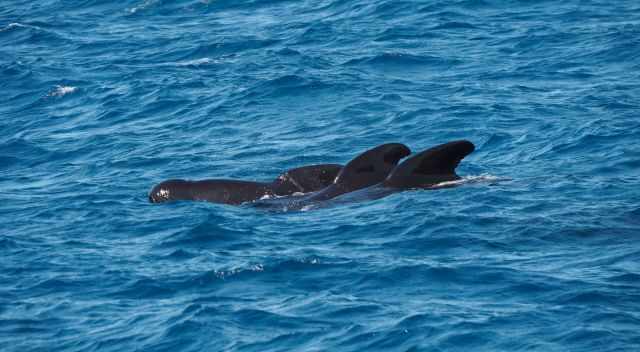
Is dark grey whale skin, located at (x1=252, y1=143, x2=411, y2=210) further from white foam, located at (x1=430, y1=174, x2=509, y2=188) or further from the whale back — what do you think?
white foam, located at (x1=430, y1=174, x2=509, y2=188)

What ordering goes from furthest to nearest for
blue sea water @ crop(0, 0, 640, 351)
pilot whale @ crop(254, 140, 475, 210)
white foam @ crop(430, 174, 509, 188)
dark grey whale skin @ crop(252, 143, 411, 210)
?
1. dark grey whale skin @ crop(252, 143, 411, 210)
2. white foam @ crop(430, 174, 509, 188)
3. pilot whale @ crop(254, 140, 475, 210)
4. blue sea water @ crop(0, 0, 640, 351)

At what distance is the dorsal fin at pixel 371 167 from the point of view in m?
18.4

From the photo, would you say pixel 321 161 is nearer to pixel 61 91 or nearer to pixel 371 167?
pixel 371 167

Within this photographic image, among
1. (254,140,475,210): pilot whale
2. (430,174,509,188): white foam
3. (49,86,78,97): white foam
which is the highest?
(254,140,475,210): pilot whale

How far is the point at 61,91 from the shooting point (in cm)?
2886

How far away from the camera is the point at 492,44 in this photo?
28656 mm

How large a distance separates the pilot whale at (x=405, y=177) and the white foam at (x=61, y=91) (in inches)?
461

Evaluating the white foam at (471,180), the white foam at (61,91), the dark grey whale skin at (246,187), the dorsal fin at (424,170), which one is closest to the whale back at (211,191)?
the dark grey whale skin at (246,187)

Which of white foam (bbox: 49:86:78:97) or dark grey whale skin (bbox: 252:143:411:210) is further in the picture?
white foam (bbox: 49:86:78:97)

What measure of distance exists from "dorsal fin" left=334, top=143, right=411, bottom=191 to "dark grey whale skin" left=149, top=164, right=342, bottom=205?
652 millimetres

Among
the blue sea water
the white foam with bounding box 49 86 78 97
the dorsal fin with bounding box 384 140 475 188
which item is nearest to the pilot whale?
the dorsal fin with bounding box 384 140 475 188

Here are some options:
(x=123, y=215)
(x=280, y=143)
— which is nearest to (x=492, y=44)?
(x=280, y=143)

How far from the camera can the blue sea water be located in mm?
12953

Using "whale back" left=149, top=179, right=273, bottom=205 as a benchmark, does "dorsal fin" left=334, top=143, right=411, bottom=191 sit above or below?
above
